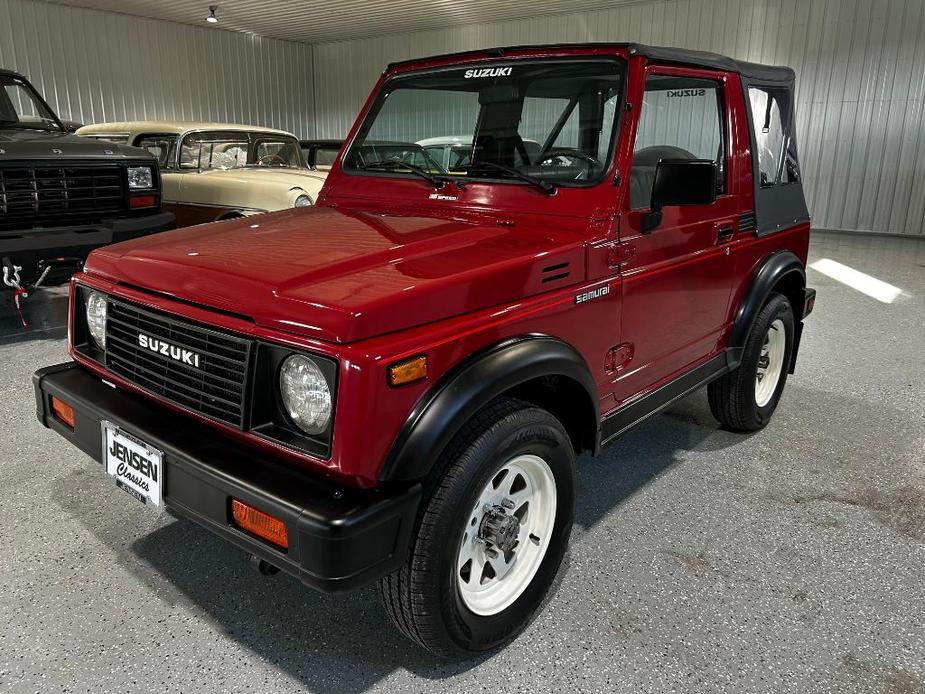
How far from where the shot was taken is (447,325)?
71.1 inches

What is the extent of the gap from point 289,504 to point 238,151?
6.46 metres

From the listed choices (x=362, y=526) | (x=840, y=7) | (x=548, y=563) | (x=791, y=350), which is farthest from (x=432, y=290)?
(x=840, y=7)

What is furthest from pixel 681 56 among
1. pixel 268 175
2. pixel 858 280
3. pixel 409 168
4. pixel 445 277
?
pixel 858 280

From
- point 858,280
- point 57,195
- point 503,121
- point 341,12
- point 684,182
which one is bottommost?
point 858,280

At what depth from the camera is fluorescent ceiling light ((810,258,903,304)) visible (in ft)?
23.7

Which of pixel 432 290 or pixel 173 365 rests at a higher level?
pixel 432 290

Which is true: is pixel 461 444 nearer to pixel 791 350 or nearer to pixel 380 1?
pixel 791 350

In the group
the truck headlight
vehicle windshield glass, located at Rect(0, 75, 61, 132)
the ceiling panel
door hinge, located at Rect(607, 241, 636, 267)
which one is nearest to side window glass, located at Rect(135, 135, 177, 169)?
vehicle windshield glass, located at Rect(0, 75, 61, 132)

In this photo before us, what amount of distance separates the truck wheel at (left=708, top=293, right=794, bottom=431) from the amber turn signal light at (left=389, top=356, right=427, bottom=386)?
2114 mm

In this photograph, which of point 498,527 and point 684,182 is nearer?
point 498,527

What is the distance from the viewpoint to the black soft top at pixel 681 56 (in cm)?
246

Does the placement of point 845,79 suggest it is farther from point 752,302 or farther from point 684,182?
point 684,182

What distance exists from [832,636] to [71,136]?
19.5ft

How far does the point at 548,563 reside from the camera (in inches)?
86.8
